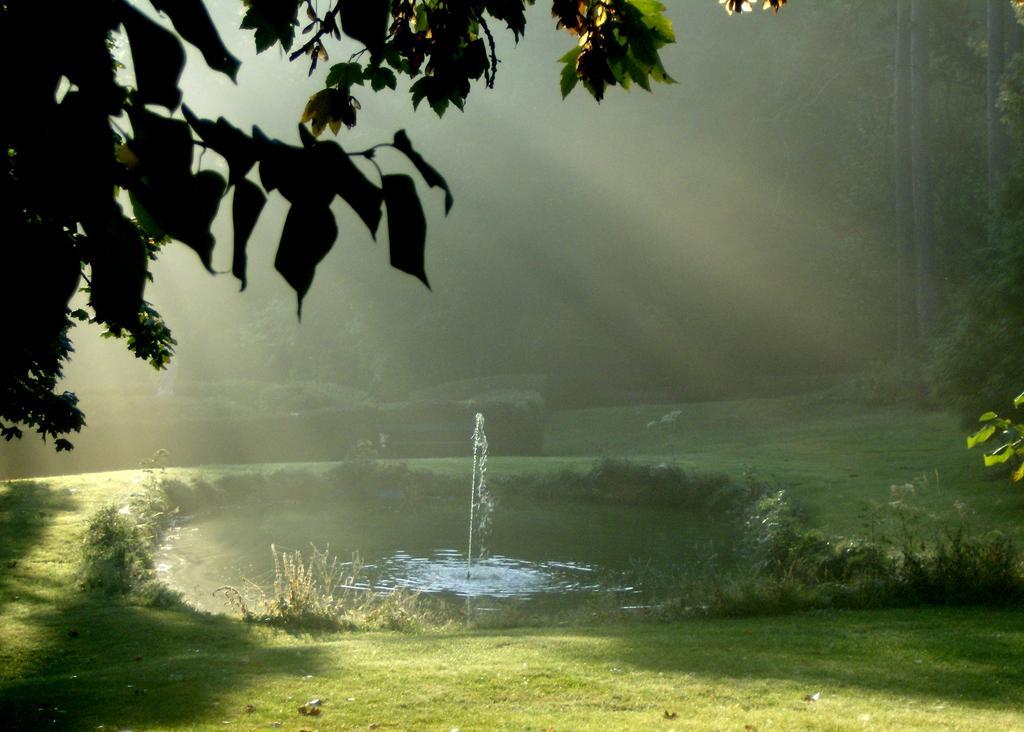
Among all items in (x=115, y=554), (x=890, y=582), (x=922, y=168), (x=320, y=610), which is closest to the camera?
(x=890, y=582)

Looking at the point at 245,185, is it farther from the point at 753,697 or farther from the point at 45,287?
the point at 753,697

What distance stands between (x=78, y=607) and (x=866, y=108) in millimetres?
25301

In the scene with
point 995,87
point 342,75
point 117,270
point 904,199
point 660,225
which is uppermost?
point 995,87

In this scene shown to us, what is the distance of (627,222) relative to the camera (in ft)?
96.2

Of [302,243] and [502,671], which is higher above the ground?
[302,243]

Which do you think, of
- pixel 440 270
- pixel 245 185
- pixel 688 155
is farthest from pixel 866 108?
pixel 245 185

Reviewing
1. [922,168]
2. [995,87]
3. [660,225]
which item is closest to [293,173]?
[995,87]

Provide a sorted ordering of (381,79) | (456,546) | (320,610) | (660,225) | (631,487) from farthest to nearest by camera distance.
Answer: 1. (660,225)
2. (631,487)
3. (456,546)
4. (320,610)
5. (381,79)

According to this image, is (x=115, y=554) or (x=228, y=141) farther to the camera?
(x=115, y=554)

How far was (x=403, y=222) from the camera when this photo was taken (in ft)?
4.15

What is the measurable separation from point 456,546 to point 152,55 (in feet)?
38.6

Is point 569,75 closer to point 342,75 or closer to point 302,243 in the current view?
point 342,75

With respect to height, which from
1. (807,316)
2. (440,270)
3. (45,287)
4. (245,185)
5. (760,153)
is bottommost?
(45,287)

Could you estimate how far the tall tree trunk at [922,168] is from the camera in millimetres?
22766
